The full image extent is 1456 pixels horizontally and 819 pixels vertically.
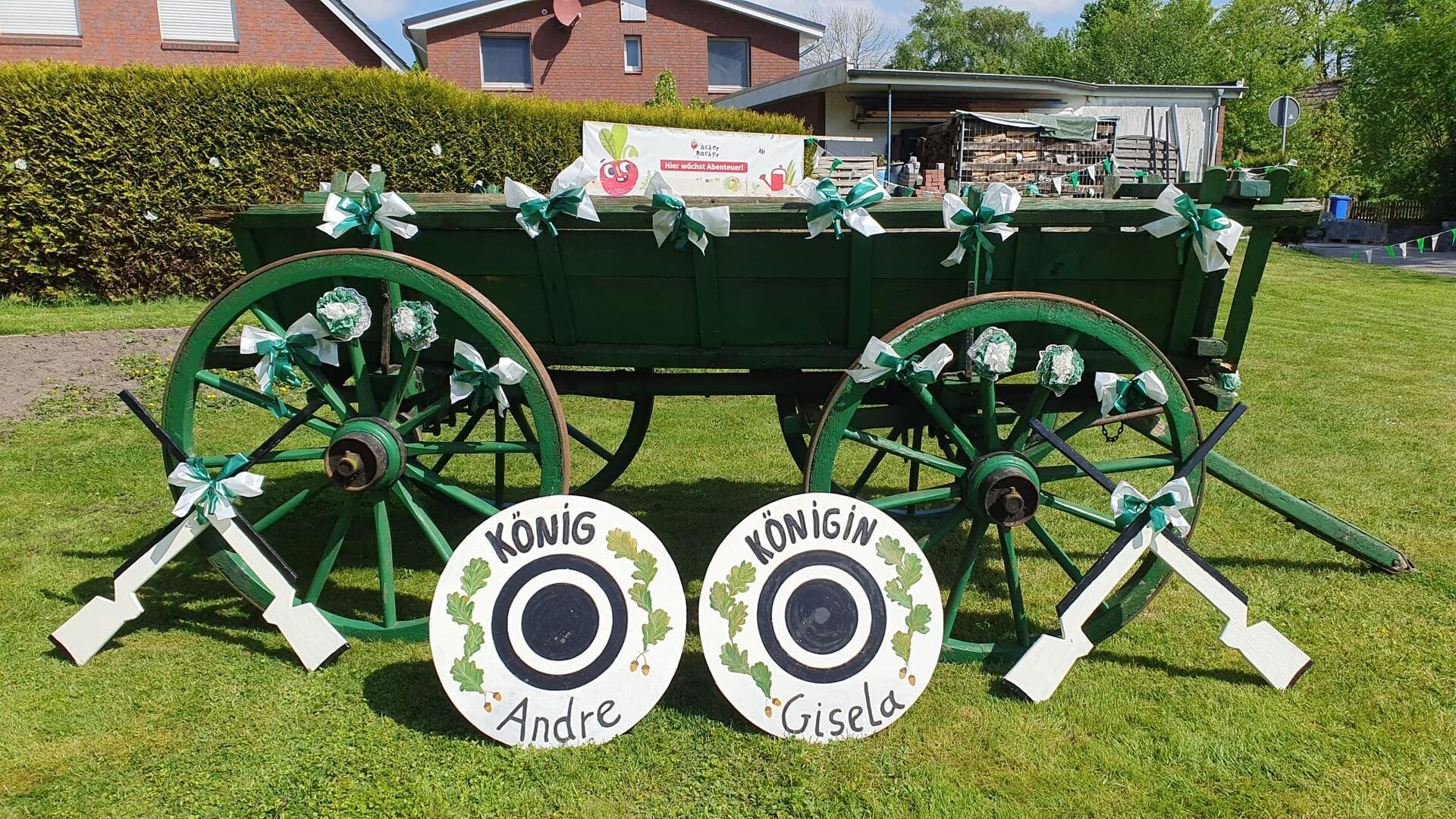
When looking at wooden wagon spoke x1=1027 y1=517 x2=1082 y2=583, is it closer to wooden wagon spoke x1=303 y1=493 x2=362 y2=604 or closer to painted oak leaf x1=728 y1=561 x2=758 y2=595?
painted oak leaf x1=728 y1=561 x2=758 y2=595

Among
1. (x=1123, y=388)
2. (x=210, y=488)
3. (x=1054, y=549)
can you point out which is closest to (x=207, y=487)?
(x=210, y=488)

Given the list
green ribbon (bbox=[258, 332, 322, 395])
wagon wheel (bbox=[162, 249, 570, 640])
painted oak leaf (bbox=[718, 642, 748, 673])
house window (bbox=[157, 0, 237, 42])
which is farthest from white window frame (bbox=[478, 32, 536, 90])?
painted oak leaf (bbox=[718, 642, 748, 673])

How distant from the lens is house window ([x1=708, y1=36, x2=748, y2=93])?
24.3 metres

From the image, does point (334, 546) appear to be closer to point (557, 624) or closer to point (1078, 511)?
point (557, 624)

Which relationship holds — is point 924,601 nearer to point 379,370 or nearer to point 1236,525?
point 379,370

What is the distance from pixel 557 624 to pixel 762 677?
23.3 inches

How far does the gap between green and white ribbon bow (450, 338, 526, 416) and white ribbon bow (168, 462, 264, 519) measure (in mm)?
652

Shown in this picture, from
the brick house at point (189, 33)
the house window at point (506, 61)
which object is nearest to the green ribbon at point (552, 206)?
the brick house at point (189, 33)

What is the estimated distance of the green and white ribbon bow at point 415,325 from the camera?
2.73 meters

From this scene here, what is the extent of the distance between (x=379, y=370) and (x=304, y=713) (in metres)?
1.14

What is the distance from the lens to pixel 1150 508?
2.77 metres

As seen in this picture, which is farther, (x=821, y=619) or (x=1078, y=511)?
(x=1078, y=511)

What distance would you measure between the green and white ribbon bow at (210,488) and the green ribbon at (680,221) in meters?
1.45

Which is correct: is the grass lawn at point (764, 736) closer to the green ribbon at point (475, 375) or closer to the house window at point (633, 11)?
the green ribbon at point (475, 375)
